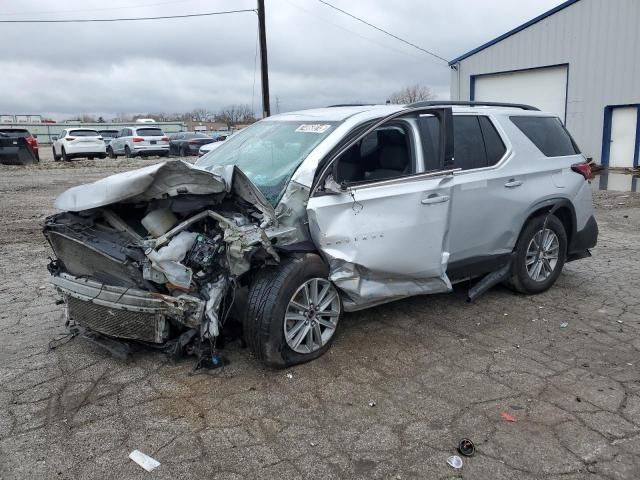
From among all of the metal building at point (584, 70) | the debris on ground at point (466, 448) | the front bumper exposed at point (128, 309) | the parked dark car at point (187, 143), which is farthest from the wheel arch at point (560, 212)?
the parked dark car at point (187, 143)

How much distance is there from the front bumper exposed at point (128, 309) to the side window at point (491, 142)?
2.92 metres

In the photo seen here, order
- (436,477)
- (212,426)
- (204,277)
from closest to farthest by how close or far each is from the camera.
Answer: (436,477)
(212,426)
(204,277)

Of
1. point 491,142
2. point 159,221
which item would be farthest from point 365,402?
point 491,142

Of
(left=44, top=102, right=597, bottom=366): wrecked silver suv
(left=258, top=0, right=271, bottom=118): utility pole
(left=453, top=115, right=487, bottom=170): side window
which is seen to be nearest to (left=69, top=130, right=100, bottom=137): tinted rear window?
(left=258, top=0, right=271, bottom=118): utility pole

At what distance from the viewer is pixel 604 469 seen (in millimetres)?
2779

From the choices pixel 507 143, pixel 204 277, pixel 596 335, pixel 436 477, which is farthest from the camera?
pixel 507 143

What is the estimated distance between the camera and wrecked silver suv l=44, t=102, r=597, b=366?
11.6ft

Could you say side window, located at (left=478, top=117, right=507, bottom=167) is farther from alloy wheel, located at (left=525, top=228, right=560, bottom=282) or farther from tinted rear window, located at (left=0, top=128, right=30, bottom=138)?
tinted rear window, located at (left=0, top=128, right=30, bottom=138)

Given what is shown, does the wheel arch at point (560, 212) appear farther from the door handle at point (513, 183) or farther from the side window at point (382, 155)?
the side window at point (382, 155)

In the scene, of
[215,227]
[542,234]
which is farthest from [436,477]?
[542,234]

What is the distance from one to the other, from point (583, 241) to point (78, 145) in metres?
24.2

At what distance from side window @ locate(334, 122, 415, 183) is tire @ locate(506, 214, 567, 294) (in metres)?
1.56

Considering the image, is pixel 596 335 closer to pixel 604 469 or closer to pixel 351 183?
pixel 604 469

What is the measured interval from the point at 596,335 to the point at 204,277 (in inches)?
125
